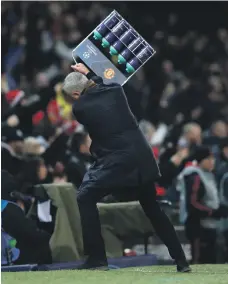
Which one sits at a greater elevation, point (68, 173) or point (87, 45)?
point (87, 45)

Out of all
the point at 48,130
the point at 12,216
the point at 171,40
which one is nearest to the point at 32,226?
the point at 12,216

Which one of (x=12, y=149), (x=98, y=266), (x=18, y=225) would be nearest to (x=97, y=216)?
(x=98, y=266)

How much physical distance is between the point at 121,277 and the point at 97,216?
706mm

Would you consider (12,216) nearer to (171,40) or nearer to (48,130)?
(48,130)

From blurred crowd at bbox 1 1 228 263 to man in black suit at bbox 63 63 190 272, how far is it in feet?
5.75

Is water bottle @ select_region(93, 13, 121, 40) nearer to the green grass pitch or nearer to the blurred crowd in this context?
the blurred crowd

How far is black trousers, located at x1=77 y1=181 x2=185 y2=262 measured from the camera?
31.7 ft

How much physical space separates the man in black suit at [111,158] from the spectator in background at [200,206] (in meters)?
3.84

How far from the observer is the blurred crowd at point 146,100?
13.3 meters

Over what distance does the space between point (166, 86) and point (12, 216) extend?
12.7 m

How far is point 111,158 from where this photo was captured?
959 cm

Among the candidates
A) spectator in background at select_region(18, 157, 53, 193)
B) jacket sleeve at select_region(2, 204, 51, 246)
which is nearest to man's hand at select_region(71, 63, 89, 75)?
jacket sleeve at select_region(2, 204, 51, 246)

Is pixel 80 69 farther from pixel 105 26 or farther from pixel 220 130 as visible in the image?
pixel 220 130

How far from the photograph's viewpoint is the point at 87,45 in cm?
1023
